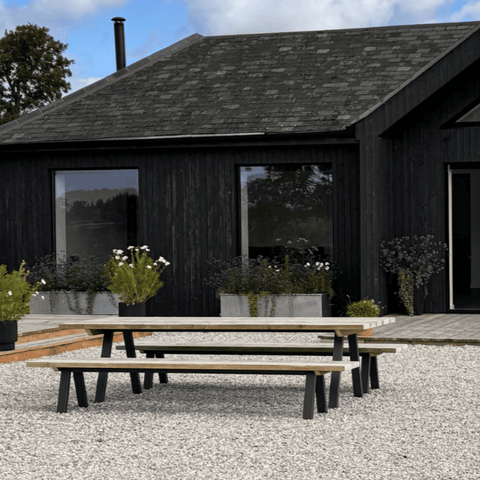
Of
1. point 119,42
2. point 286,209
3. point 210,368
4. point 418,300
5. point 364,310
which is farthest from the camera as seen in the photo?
point 119,42

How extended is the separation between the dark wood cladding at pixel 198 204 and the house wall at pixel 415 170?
62 cm

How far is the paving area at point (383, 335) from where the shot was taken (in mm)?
8977

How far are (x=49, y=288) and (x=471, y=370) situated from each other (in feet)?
25.6

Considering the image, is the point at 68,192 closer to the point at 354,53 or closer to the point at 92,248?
the point at 92,248

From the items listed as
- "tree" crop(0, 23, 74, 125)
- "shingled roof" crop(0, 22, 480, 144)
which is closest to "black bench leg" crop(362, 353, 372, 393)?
"shingled roof" crop(0, 22, 480, 144)

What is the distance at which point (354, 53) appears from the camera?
14086 millimetres

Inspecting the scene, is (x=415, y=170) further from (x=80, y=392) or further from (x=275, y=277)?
(x=80, y=392)

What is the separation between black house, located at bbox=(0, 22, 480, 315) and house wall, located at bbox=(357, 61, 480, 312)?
0.8 inches

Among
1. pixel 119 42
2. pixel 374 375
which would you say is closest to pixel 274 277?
pixel 374 375

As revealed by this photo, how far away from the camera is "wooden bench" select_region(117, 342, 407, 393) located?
6.47 metres

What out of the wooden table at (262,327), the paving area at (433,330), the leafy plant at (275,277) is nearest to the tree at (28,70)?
the leafy plant at (275,277)

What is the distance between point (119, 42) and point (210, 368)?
12.5 meters

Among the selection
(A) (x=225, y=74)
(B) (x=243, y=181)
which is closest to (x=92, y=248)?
(B) (x=243, y=181)

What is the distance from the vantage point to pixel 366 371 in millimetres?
6582
